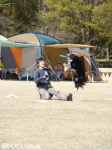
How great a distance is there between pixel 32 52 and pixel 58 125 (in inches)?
597

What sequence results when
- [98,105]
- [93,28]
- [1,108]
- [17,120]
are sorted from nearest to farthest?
[17,120], [1,108], [98,105], [93,28]

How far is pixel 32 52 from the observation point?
21.8 meters

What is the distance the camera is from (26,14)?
46250 mm

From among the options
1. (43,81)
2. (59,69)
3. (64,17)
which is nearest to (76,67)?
(43,81)

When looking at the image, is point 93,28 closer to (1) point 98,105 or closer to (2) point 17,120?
(1) point 98,105

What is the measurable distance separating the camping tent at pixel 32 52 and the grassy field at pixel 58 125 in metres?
11.6

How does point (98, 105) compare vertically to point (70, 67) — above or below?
below

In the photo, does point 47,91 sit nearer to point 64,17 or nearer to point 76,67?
point 76,67

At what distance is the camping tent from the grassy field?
1158 cm

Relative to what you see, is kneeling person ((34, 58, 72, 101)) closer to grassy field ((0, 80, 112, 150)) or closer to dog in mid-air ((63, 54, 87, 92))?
grassy field ((0, 80, 112, 150))

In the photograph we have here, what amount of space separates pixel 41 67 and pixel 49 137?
544cm

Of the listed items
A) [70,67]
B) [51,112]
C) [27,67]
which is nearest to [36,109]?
[51,112]

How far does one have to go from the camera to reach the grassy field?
5.49 meters

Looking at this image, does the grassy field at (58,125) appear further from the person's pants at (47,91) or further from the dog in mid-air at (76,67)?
the person's pants at (47,91)
